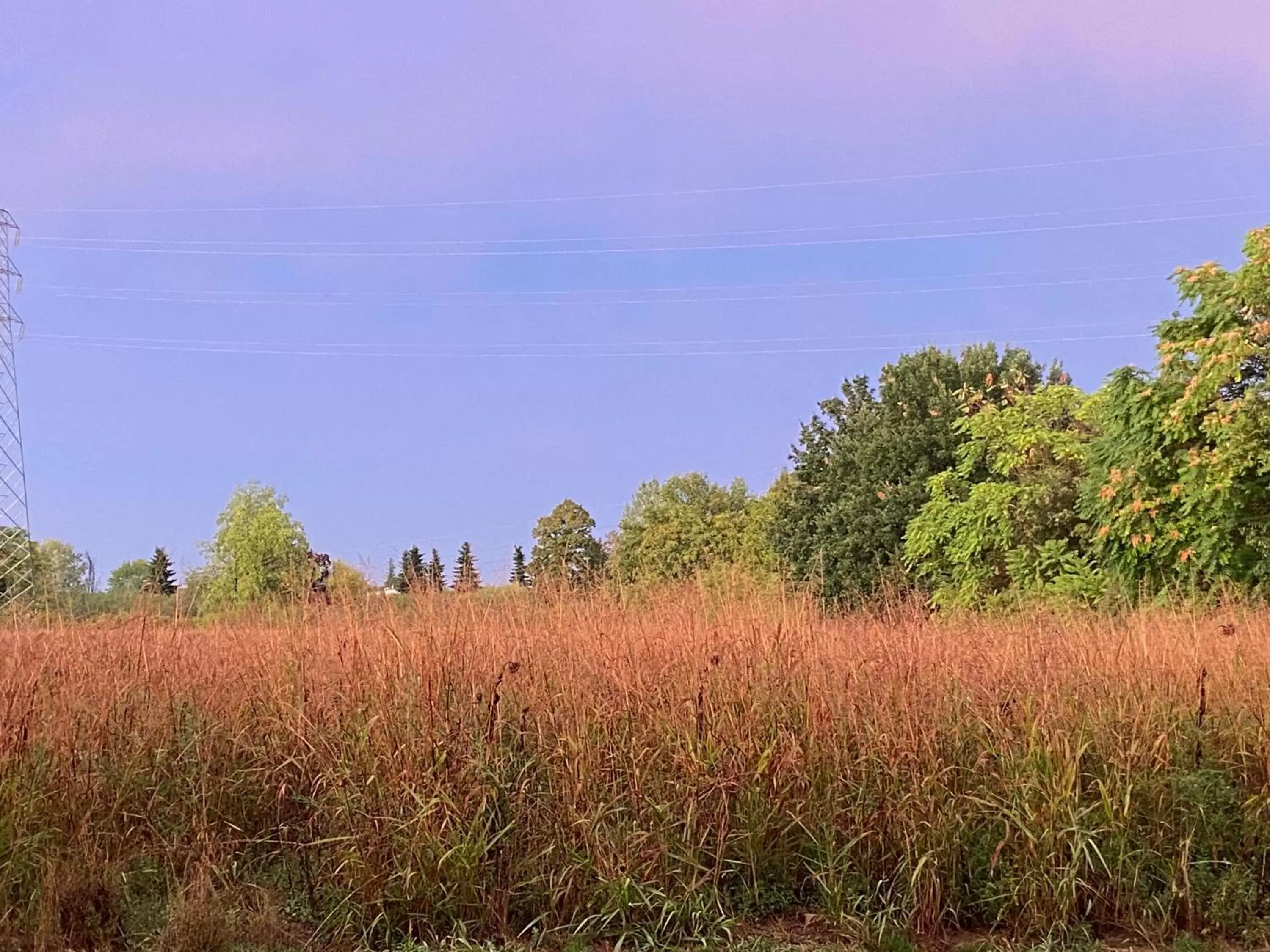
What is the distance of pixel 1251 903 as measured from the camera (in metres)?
4.52

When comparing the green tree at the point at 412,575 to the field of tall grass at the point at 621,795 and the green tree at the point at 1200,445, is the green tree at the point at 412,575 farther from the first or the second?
the green tree at the point at 1200,445

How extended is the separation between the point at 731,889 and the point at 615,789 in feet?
2.53

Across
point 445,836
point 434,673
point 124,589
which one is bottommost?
point 445,836

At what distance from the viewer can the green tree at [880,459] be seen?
97.4 ft

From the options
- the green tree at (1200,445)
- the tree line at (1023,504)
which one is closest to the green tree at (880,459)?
the tree line at (1023,504)

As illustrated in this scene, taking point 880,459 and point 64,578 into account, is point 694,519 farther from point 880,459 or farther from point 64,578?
point 64,578

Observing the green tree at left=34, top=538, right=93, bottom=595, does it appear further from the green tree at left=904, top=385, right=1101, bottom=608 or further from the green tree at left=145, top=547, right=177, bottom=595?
the green tree at left=904, top=385, right=1101, bottom=608

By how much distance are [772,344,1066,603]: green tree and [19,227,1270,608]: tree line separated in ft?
0.27

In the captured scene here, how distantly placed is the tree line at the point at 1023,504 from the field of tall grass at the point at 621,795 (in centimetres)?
145

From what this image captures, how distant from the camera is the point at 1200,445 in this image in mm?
A: 14203

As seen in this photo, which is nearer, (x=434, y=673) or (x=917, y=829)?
(x=917, y=829)

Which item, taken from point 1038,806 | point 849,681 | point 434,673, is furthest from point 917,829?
point 434,673

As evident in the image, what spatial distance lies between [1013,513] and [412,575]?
16.7 metres

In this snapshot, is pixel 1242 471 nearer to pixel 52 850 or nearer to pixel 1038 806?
pixel 1038 806
